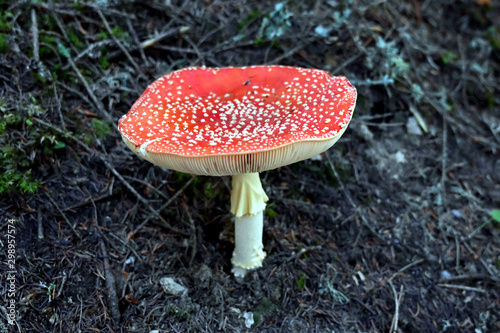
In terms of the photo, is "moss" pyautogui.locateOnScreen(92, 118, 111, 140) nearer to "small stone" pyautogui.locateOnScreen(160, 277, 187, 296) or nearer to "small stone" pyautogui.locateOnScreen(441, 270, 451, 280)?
"small stone" pyautogui.locateOnScreen(160, 277, 187, 296)

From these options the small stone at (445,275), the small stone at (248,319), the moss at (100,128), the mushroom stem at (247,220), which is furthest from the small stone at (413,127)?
the moss at (100,128)

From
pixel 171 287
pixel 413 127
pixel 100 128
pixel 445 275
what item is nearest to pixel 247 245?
pixel 171 287

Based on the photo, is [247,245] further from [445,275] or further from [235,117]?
[445,275]

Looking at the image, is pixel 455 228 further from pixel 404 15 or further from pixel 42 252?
pixel 42 252

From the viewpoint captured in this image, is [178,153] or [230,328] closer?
[178,153]

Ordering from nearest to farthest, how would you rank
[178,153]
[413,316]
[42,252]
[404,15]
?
[178,153]
[42,252]
[413,316]
[404,15]

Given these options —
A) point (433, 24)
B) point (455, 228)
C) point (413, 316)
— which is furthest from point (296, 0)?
point (413, 316)

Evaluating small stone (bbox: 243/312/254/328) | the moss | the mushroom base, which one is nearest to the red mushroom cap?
the mushroom base
